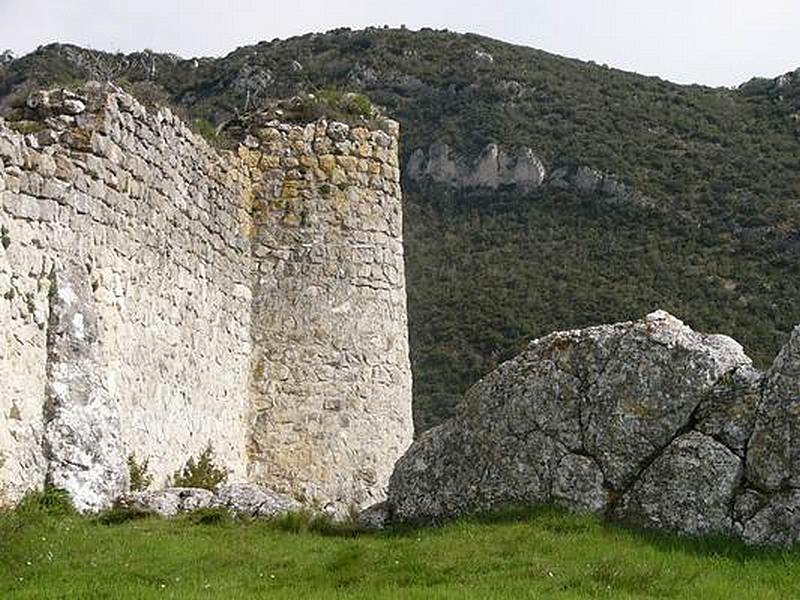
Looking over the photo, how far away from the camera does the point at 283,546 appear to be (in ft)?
30.6

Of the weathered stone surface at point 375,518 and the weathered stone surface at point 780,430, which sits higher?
the weathered stone surface at point 780,430

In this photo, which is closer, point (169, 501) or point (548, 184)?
point (169, 501)

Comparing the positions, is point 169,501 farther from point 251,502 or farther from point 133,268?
point 133,268

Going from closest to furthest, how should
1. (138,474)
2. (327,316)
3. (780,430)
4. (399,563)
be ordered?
(399,563) < (780,430) < (138,474) < (327,316)

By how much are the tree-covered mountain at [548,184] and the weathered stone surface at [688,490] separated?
14669mm

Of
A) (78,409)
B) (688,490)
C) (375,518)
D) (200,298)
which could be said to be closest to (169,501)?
(78,409)

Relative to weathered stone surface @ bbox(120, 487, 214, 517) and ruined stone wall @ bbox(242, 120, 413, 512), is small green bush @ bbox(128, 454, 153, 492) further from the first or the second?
ruined stone wall @ bbox(242, 120, 413, 512)

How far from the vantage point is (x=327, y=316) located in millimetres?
16125

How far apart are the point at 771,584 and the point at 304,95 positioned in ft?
36.5

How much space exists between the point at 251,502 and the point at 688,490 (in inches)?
158

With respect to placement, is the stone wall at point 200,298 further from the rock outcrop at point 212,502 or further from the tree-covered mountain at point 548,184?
the tree-covered mountain at point 548,184

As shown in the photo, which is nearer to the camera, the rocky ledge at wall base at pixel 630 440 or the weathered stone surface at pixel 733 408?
the rocky ledge at wall base at pixel 630 440

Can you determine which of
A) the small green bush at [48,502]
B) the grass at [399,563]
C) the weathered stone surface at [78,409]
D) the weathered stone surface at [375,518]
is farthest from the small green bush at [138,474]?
the weathered stone surface at [375,518]

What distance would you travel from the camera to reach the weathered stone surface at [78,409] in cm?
1074
